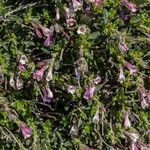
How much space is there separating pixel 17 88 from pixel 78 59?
41 cm

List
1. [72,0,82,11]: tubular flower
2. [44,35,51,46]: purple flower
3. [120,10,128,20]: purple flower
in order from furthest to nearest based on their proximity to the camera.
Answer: [120,10,128,20]: purple flower < [44,35,51,46]: purple flower < [72,0,82,11]: tubular flower

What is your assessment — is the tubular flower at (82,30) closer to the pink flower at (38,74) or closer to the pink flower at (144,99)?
the pink flower at (38,74)

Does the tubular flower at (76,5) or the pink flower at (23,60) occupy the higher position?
the tubular flower at (76,5)

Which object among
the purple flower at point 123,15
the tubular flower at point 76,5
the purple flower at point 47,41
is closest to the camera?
the tubular flower at point 76,5

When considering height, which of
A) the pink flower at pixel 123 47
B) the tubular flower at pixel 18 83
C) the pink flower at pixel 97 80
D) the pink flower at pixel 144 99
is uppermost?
the pink flower at pixel 123 47

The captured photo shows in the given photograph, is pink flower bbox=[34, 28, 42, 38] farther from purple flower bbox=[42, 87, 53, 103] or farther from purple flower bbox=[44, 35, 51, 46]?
purple flower bbox=[42, 87, 53, 103]

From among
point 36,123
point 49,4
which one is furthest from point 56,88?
point 49,4

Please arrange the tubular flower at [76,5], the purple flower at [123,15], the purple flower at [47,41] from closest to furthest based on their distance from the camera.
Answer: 1. the tubular flower at [76,5]
2. the purple flower at [47,41]
3. the purple flower at [123,15]

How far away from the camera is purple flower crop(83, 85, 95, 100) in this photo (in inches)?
110

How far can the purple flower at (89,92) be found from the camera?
9.17 feet

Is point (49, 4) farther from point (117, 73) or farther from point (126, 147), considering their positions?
point (126, 147)

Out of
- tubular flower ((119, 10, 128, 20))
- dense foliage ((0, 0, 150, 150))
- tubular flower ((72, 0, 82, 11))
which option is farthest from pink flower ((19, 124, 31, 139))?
tubular flower ((119, 10, 128, 20))

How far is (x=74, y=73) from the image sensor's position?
115 inches

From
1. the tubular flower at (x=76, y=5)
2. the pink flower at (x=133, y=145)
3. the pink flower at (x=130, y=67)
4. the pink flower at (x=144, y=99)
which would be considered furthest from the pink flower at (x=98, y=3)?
the pink flower at (x=133, y=145)
